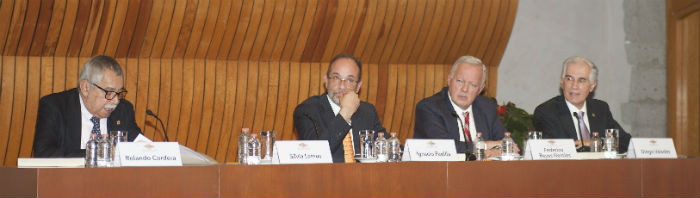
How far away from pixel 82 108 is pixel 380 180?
1.96 m

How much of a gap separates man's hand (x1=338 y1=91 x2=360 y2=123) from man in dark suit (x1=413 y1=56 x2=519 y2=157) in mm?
635

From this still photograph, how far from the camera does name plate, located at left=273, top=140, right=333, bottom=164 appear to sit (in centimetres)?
297

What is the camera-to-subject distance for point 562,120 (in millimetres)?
4664

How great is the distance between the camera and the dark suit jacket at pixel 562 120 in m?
4.64

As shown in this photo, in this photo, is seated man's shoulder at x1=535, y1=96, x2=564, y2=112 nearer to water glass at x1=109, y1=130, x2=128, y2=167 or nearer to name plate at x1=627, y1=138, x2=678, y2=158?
name plate at x1=627, y1=138, x2=678, y2=158

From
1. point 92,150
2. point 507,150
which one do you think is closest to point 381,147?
point 507,150

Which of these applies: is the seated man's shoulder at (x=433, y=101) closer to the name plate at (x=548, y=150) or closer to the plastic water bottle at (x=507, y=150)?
the plastic water bottle at (x=507, y=150)

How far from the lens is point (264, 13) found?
19.1 ft

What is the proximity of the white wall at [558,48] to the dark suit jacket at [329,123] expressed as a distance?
2.39 meters

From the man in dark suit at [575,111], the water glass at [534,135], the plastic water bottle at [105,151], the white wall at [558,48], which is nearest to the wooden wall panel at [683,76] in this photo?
the white wall at [558,48]

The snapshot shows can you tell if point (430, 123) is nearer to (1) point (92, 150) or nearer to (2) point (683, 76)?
(1) point (92, 150)

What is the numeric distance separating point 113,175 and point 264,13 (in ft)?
11.4

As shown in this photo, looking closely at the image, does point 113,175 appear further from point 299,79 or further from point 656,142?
point 299,79

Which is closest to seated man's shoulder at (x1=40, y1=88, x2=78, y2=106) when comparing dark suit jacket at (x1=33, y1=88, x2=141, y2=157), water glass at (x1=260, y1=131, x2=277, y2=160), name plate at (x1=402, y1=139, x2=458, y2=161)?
dark suit jacket at (x1=33, y1=88, x2=141, y2=157)
